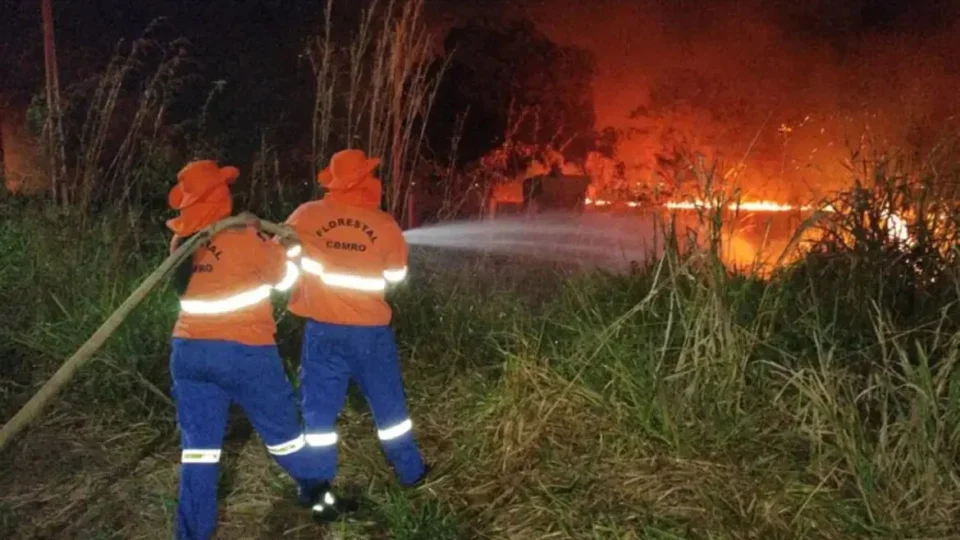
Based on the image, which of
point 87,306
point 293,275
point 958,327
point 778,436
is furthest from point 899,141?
point 87,306

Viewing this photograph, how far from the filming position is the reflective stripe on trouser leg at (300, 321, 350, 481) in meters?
4.28

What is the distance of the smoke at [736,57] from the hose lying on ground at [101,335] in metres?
12.3

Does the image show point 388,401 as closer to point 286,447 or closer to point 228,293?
point 286,447

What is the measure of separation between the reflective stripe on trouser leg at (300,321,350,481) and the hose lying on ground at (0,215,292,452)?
716mm

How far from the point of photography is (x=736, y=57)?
1848cm

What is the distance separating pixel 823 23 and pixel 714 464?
16.6 metres

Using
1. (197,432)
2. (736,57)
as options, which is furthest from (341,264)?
(736,57)

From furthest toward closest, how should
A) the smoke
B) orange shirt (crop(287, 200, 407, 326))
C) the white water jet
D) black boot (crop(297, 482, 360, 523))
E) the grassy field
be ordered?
1. the smoke
2. the white water jet
3. orange shirt (crop(287, 200, 407, 326))
4. black boot (crop(297, 482, 360, 523))
5. the grassy field

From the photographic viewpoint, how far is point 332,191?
433 cm

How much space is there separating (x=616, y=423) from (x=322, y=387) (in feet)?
4.53

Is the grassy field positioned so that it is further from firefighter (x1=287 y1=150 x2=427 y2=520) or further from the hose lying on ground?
the hose lying on ground

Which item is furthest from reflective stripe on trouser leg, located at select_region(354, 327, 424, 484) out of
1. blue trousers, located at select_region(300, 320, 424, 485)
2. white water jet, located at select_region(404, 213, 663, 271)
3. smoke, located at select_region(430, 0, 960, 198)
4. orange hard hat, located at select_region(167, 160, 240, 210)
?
smoke, located at select_region(430, 0, 960, 198)

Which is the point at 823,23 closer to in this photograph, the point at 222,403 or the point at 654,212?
the point at 654,212

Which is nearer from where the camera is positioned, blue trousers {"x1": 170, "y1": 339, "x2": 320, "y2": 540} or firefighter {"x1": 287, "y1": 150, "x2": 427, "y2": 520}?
blue trousers {"x1": 170, "y1": 339, "x2": 320, "y2": 540}
